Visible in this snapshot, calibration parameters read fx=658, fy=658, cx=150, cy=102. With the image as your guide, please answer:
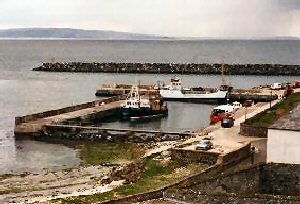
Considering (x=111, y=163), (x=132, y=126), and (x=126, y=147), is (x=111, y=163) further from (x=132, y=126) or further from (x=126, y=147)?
(x=132, y=126)

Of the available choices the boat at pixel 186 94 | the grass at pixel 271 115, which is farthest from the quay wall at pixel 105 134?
the boat at pixel 186 94

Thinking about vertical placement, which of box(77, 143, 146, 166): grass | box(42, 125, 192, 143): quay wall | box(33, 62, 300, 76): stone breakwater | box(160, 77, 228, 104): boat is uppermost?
box(33, 62, 300, 76): stone breakwater

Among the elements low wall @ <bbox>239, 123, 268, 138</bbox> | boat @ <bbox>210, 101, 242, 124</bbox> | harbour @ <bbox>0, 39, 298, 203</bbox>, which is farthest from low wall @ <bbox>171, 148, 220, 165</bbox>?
boat @ <bbox>210, 101, 242, 124</bbox>

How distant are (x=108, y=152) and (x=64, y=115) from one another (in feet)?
50.9

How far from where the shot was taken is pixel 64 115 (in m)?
61.0

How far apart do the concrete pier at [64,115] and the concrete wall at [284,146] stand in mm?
27218

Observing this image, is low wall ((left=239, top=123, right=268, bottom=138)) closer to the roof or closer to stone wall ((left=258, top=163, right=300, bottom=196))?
the roof

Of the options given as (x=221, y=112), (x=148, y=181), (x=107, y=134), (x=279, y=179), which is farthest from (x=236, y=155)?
(x=221, y=112)

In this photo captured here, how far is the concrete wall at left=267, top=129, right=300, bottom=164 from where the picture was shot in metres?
31.3

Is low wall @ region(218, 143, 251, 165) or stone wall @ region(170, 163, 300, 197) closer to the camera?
stone wall @ region(170, 163, 300, 197)

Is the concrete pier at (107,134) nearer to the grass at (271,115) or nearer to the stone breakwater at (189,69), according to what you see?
the grass at (271,115)

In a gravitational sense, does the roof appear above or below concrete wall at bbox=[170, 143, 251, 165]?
above

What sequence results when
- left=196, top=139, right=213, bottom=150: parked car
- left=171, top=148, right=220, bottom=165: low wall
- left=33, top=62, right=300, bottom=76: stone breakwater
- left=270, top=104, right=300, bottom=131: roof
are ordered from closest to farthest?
left=270, top=104, right=300, bottom=131: roof < left=171, top=148, right=220, bottom=165: low wall < left=196, top=139, right=213, bottom=150: parked car < left=33, top=62, right=300, bottom=76: stone breakwater

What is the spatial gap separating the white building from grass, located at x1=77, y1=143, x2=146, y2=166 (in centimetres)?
1286
